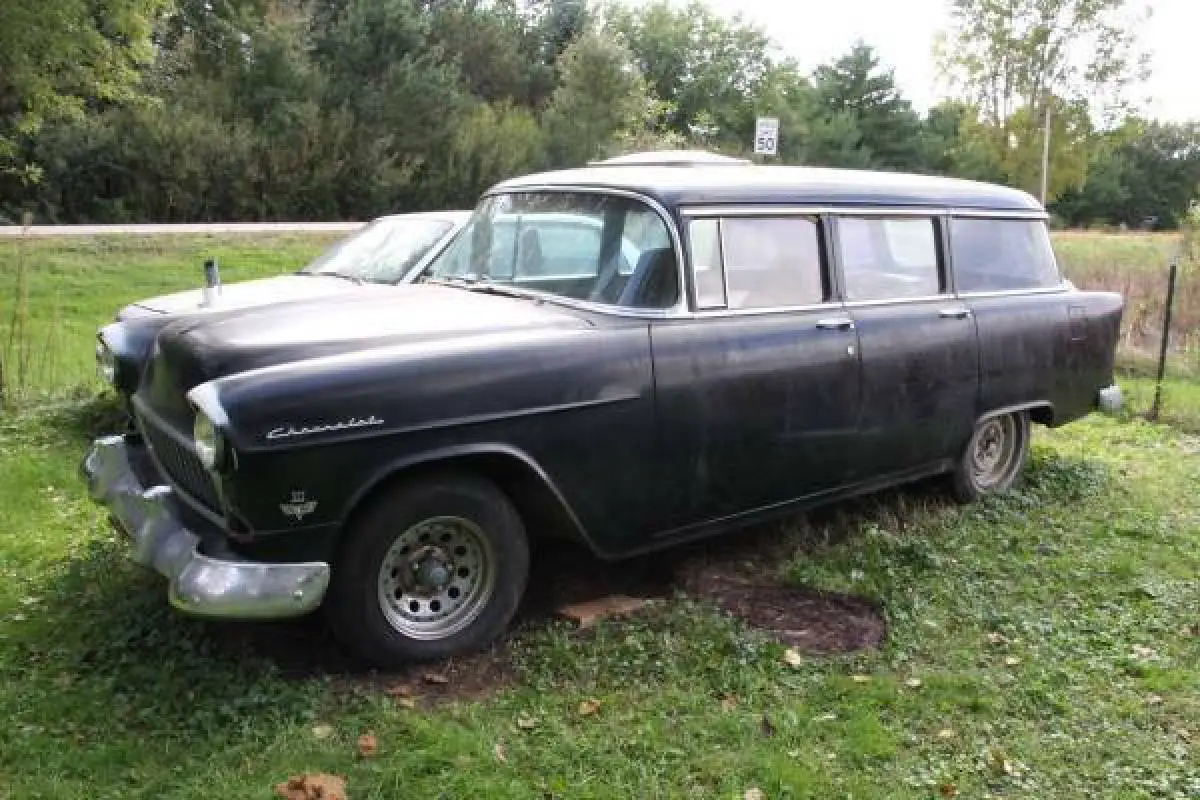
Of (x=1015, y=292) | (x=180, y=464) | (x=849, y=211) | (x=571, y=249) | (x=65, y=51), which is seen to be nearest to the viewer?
(x=180, y=464)

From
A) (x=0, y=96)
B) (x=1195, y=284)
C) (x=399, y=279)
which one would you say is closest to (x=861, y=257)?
(x=399, y=279)

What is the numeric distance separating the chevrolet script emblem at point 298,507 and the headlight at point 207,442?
259 millimetres

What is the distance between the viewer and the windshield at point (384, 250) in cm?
825

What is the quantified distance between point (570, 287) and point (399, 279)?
3.55 metres

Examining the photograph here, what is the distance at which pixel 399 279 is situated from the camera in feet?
26.0

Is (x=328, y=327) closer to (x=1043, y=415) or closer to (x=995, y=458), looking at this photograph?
(x=995, y=458)

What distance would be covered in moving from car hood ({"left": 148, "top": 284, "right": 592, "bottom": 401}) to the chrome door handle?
120 centimetres

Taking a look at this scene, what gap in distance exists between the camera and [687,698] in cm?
384

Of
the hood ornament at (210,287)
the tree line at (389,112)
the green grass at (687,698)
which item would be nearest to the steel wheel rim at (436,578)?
the green grass at (687,698)

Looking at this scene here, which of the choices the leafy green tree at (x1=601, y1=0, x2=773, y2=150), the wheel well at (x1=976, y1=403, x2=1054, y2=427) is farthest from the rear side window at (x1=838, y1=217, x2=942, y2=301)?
the leafy green tree at (x1=601, y1=0, x2=773, y2=150)

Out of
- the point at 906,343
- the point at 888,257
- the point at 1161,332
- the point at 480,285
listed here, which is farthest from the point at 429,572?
the point at 1161,332

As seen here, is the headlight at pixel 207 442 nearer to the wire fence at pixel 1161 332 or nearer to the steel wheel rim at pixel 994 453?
the steel wheel rim at pixel 994 453

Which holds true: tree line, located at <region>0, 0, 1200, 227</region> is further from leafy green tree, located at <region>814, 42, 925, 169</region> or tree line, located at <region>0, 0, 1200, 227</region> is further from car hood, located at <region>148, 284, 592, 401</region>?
car hood, located at <region>148, 284, 592, 401</region>

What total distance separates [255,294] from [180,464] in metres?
3.70
